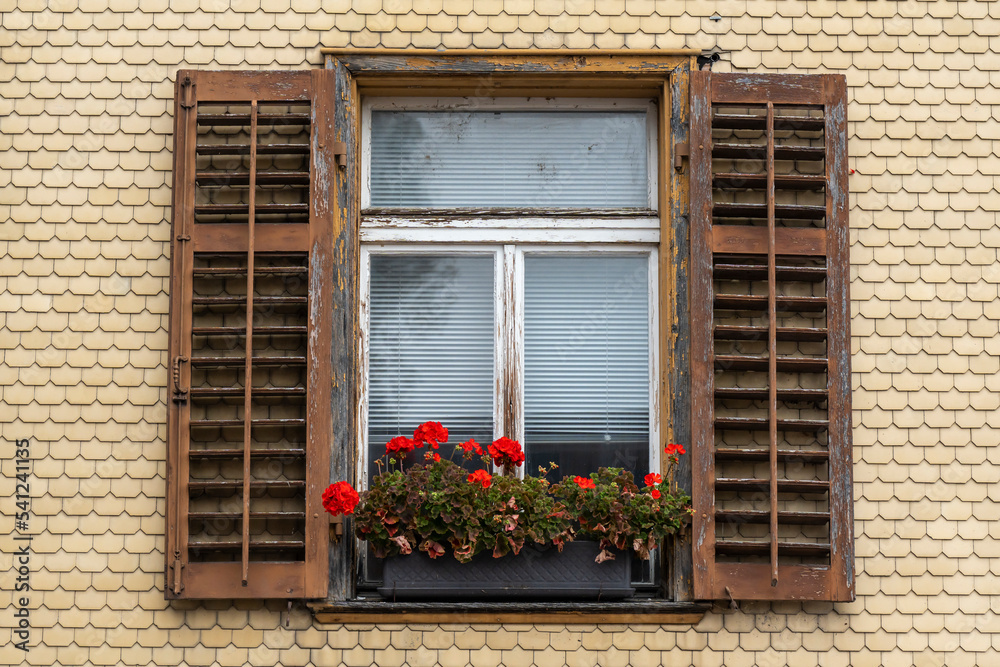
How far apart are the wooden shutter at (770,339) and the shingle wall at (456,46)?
173 millimetres

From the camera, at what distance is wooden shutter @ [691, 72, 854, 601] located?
13.7 feet

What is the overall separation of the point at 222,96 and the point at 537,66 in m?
1.34

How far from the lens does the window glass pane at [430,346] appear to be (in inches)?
179

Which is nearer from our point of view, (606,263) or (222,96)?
(222,96)

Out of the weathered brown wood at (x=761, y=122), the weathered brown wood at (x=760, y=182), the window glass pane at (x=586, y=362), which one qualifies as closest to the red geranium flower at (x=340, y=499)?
the window glass pane at (x=586, y=362)

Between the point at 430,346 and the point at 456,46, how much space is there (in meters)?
1.31

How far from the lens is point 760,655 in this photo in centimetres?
422

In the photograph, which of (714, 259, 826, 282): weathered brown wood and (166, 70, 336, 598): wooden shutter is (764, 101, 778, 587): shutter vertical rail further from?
(166, 70, 336, 598): wooden shutter

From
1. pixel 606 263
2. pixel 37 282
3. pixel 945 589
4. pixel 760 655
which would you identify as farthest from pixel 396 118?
pixel 945 589

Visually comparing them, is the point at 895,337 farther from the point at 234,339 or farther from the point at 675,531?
the point at 234,339

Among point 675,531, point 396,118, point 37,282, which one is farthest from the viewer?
point 396,118

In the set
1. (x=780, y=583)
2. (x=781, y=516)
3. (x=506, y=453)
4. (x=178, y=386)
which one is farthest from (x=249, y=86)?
(x=780, y=583)

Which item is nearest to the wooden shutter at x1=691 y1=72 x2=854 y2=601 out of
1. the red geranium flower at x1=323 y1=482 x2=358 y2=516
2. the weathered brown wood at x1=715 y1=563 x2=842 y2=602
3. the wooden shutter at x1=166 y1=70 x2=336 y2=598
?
the weathered brown wood at x1=715 y1=563 x2=842 y2=602

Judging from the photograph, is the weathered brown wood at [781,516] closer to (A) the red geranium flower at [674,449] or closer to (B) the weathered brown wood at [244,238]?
(A) the red geranium flower at [674,449]
